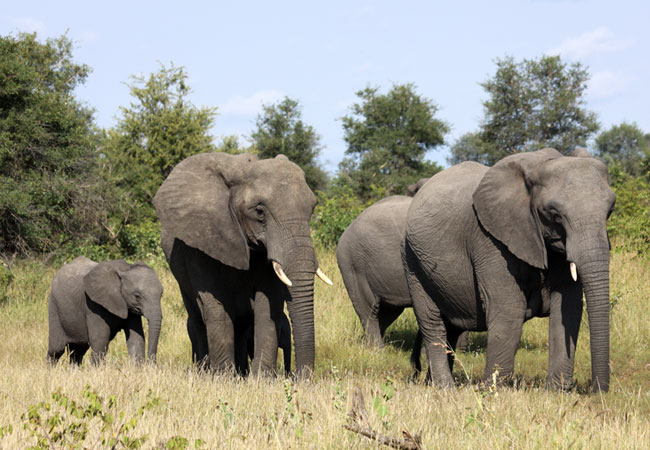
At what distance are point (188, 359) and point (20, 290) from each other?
6.61 m

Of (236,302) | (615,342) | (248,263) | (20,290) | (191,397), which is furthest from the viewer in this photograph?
(20,290)

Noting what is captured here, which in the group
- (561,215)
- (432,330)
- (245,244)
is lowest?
(432,330)

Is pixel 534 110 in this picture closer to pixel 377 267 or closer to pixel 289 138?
pixel 289 138

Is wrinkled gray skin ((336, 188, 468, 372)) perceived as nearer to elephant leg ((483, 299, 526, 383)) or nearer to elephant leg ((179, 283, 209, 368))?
elephant leg ((179, 283, 209, 368))

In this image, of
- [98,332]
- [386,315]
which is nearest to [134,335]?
[98,332]

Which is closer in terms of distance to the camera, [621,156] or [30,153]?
[30,153]

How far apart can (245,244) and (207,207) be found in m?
0.48

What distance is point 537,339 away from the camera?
1080cm

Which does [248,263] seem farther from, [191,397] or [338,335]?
[338,335]

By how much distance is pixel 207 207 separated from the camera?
6.83 m

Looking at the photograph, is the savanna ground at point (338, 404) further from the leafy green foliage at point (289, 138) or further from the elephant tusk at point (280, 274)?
the leafy green foliage at point (289, 138)

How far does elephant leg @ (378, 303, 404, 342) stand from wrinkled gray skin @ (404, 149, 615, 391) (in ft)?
11.4

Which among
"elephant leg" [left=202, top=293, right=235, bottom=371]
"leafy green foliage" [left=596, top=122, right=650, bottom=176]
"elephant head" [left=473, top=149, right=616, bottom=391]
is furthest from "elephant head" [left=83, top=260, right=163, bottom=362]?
"leafy green foliage" [left=596, top=122, right=650, bottom=176]

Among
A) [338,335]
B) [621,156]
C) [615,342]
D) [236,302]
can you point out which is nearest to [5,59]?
[338,335]
